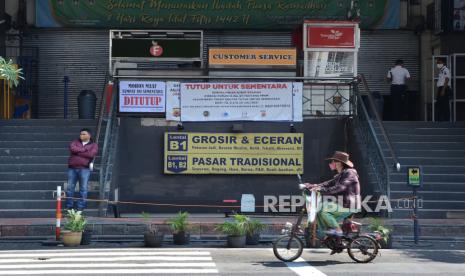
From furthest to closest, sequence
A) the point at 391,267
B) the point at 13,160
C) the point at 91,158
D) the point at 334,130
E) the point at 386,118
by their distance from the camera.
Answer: the point at 386,118, the point at 334,130, the point at 13,160, the point at 91,158, the point at 391,267

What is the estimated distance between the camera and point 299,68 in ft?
68.5

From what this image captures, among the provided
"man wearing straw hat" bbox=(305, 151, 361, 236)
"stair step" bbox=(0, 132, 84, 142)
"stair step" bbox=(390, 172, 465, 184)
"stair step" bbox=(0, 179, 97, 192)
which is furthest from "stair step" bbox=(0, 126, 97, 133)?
"man wearing straw hat" bbox=(305, 151, 361, 236)

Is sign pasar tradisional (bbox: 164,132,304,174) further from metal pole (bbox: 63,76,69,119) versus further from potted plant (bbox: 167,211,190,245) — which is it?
metal pole (bbox: 63,76,69,119)

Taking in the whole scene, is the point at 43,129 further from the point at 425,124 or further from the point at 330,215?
the point at 330,215

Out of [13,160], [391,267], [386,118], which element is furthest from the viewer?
[386,118]

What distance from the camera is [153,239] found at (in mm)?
13938

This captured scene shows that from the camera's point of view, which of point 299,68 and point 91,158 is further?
point 299,68

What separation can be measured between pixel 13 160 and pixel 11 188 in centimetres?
111

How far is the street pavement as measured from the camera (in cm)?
1099

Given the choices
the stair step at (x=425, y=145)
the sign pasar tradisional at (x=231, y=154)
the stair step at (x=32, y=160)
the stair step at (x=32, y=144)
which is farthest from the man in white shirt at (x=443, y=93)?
the stair step at (x=32, y=144)

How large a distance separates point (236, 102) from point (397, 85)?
5575mm

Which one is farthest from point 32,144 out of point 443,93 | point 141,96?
point 443,93

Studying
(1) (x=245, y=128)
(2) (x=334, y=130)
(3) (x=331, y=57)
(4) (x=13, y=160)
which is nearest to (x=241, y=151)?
(1) (x=245, y=128)

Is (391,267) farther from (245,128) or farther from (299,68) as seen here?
(299,68)
